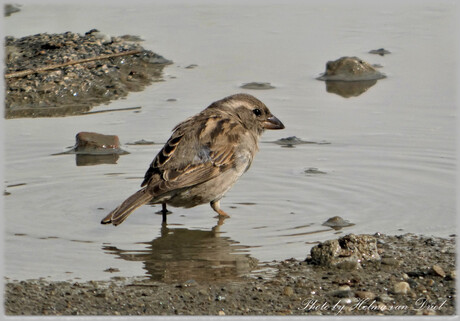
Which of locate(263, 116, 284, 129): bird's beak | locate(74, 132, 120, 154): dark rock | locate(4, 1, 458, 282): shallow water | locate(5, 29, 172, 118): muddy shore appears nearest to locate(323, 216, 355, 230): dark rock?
locate(4, 1, 458, 282): shallow water

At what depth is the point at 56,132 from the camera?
9.59 m

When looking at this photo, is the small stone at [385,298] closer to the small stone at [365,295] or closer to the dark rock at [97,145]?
the small stone at [365,295]

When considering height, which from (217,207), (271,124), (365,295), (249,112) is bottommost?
(217,207)

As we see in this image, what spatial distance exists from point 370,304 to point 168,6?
10.5 meters

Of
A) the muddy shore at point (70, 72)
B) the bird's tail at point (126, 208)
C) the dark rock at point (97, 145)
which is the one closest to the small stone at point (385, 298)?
the bird's tail at point (126, 208)

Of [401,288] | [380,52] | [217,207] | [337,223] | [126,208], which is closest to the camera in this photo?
[401,288]

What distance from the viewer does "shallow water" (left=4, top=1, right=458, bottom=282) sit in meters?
6.55

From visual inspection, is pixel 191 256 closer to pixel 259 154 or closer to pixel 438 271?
pixel 438 271

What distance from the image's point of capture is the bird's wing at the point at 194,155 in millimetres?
7113

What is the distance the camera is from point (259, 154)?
29.0 ft

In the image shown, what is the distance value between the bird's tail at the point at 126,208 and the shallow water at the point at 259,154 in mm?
184

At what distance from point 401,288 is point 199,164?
2.35 metres

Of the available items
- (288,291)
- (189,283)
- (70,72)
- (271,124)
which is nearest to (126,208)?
(189,283)

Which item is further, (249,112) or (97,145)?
(97,145)
